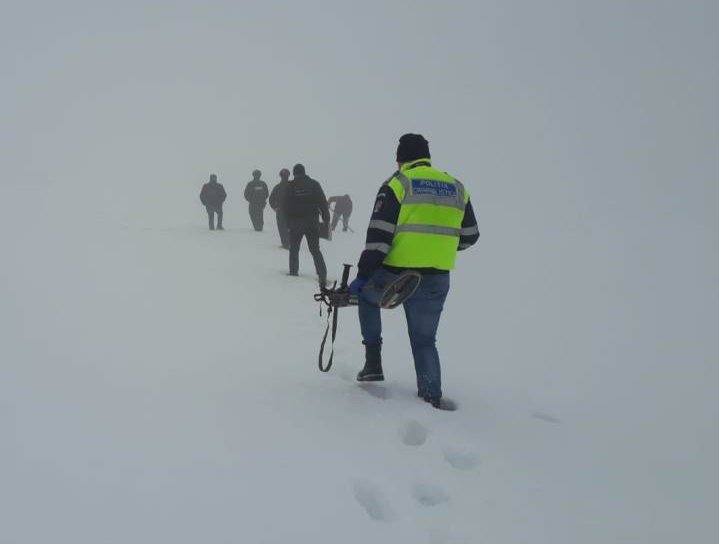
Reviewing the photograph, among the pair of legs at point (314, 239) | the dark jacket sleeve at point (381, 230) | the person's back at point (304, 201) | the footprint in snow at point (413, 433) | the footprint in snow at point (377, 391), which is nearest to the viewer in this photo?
the footprint in snow at point (413, 433)

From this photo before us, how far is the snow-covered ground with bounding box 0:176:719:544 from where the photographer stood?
218 centimetres

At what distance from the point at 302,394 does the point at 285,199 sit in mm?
5235

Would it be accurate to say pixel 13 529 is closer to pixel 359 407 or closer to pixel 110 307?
pixel 359 407

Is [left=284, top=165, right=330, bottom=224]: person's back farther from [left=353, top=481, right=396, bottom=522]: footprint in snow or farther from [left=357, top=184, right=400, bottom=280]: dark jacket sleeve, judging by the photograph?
[left=353, top=481, right=396, bottom=522]: footprint in snow

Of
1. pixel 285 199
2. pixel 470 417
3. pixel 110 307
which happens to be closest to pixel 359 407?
pixel 470 417

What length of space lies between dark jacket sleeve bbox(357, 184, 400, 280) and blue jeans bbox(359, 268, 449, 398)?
0.26 m

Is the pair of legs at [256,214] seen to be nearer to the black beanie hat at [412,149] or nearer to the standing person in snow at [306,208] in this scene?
the standing person in snow at [306,208]

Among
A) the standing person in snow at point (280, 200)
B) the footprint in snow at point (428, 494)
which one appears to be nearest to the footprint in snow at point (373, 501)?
the footprint in snow at point (428, 494)

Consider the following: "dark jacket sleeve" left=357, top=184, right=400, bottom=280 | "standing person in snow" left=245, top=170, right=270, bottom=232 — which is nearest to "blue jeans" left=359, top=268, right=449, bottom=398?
"dark jacket sleeve" left=357, top=184, right=400, bottom=280

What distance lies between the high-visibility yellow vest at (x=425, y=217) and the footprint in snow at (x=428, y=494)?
5.00ft

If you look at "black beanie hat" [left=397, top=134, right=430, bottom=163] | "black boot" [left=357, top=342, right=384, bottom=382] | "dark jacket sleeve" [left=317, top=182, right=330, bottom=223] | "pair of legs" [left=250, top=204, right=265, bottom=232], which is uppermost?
"black beanie hat" [left=397, top=134, right=430, bottom=163]

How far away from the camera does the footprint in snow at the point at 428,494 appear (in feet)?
8.30

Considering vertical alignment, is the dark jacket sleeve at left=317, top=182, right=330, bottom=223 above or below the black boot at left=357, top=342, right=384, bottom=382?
above

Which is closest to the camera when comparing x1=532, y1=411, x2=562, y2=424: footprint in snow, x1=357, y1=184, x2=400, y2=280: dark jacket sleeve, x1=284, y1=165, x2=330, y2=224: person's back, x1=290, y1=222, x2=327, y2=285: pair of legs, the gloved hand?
x1=357, y1=184, x2=400, y2=280: dark jacket sleeve
